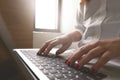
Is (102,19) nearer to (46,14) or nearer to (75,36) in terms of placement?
(75,36)

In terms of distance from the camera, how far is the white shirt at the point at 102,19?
0.62 m

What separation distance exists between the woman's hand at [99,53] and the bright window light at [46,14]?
4.75 ft

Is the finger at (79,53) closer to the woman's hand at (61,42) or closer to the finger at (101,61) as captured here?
the finger at (101,61)

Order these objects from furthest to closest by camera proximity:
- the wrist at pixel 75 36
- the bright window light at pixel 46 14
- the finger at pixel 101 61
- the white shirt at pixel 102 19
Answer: the bright window light at pixel 46 14
the wrist at pixel 75 36
the white shirt at pixel 102 19
the finger at pixel 101 61

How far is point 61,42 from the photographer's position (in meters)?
0.77

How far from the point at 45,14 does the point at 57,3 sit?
0.18 m

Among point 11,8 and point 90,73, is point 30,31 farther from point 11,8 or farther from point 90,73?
point 90,73

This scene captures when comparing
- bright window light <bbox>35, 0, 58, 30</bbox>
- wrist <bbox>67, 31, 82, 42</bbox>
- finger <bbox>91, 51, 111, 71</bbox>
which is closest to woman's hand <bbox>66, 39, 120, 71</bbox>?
finger <bbox>91, 51, 111, 71</bbox>

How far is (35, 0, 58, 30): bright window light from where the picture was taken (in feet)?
6.33

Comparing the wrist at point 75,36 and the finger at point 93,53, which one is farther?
the wrist at point 75,36

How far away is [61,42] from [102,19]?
21 cm

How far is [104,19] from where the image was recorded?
648 millimetres

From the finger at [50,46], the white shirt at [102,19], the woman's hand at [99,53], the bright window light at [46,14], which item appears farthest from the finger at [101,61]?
the bright window light at [46,14]

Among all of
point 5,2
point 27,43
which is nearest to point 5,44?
point 27,43
